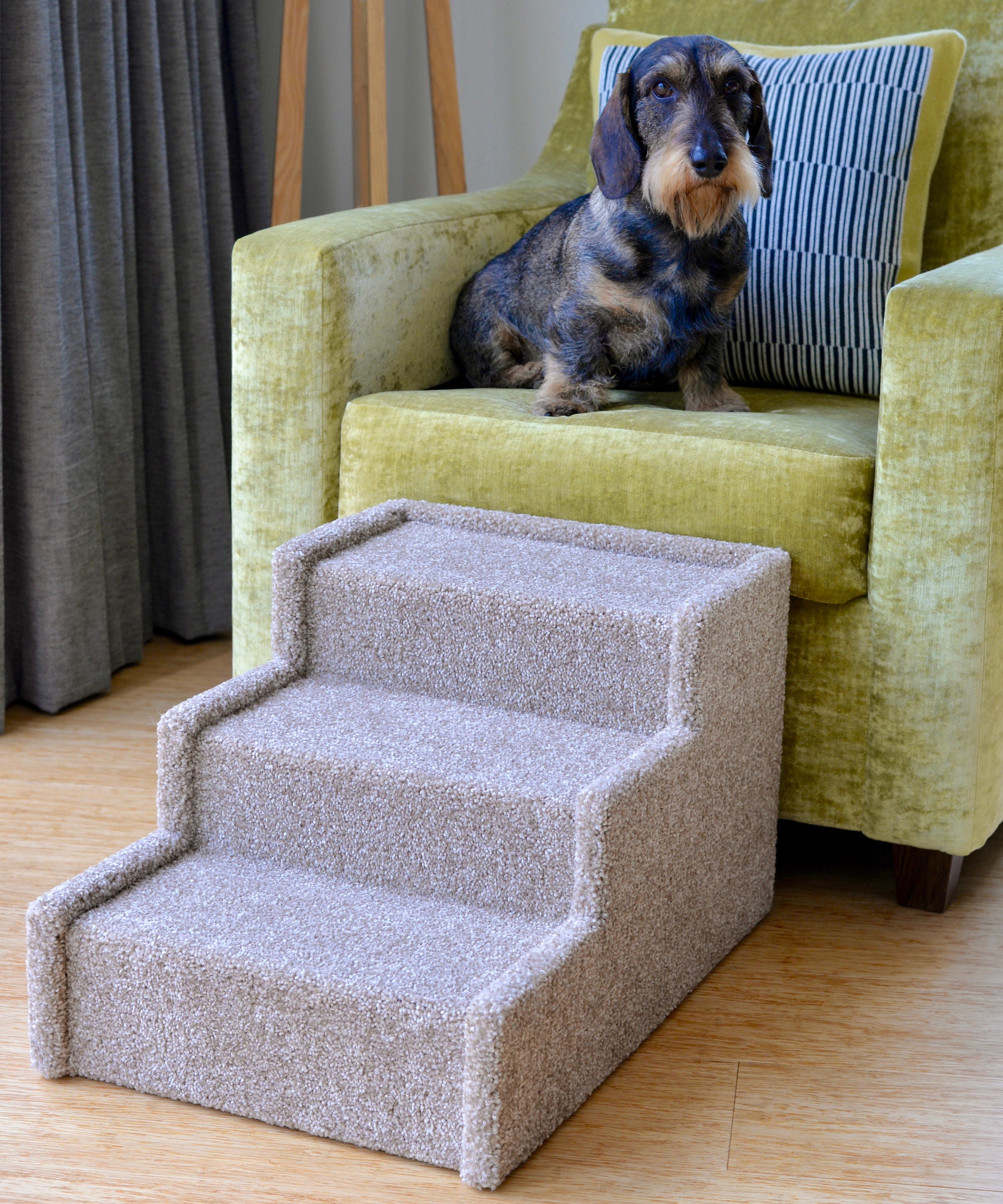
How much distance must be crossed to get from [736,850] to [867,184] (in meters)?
0.98

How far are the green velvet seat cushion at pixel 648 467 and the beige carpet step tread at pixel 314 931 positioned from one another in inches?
22.4

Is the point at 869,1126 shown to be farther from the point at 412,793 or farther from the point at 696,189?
the point at 696,189

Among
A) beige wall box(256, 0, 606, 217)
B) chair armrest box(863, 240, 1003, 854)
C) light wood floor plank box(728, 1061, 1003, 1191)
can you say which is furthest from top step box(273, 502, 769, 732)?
beige wall box(256, 0, 606, 217)

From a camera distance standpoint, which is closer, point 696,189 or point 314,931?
point 314,931

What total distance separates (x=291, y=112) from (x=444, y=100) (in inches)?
12.2

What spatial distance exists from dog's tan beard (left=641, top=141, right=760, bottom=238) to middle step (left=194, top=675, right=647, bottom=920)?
67cm

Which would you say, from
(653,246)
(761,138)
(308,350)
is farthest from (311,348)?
(761,138)

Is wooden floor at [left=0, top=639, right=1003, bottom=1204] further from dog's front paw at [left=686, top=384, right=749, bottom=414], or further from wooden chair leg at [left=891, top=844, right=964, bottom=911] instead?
dog's front paw at [left=686, top=384, right=749, bottom=414]

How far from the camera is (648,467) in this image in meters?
1.83

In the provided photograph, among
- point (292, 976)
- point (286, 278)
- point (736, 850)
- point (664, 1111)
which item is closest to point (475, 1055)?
point (292, 976)

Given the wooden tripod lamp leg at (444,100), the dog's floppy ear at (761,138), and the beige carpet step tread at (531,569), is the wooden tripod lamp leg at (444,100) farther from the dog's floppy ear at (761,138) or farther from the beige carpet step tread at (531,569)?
the beige carpet step tread at (531,569)

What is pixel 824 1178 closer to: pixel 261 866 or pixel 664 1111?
pixel 664 1111

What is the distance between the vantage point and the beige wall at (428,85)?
302 cm

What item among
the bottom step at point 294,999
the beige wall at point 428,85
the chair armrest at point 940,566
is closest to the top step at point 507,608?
the chair armrest at point 940,566
